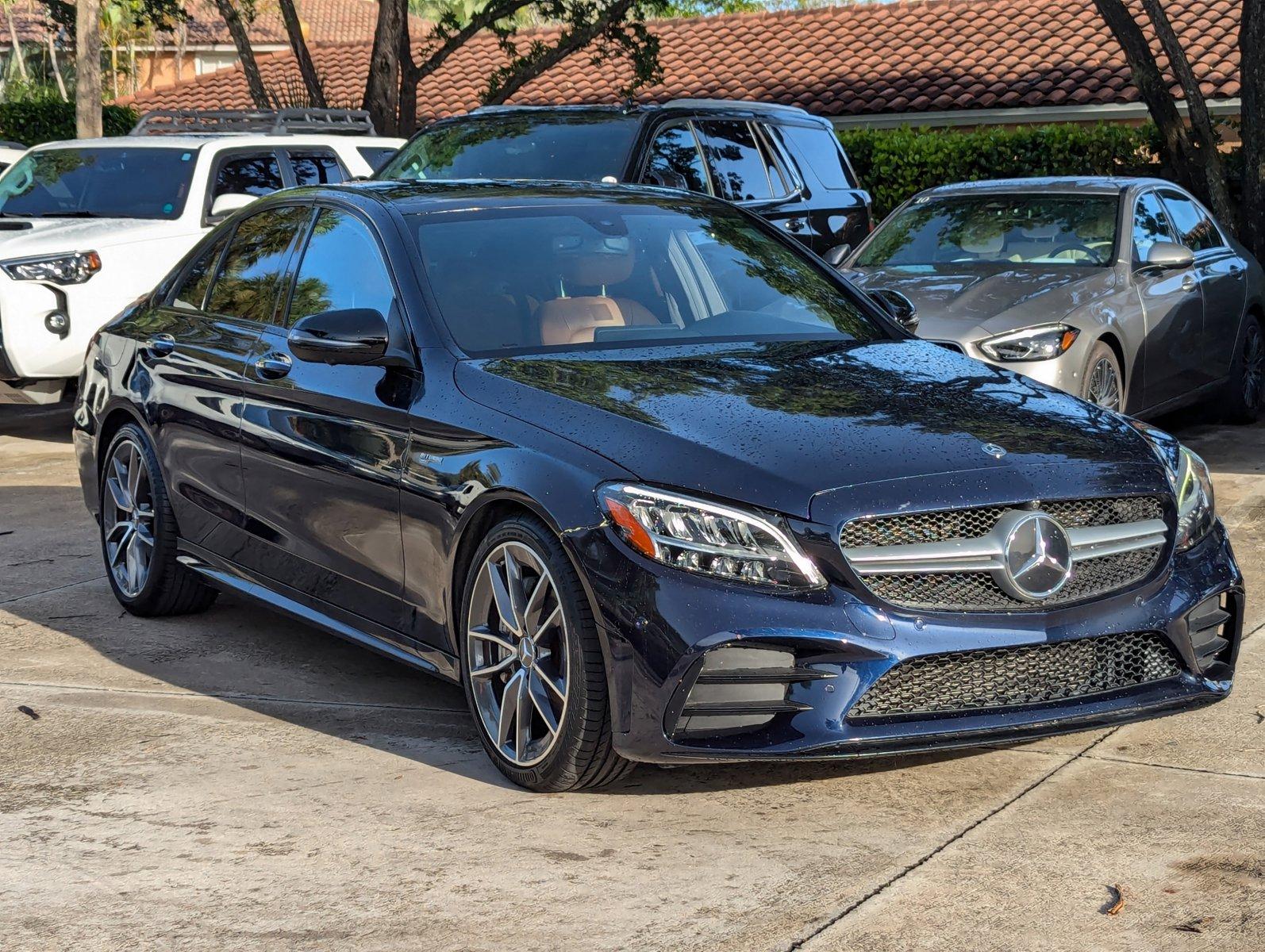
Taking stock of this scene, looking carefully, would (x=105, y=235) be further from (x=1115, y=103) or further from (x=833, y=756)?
(x=1115, y=103)

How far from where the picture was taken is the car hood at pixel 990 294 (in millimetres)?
9250

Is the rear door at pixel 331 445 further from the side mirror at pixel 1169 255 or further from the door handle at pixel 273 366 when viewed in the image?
the side mirror at pixel 1169 255

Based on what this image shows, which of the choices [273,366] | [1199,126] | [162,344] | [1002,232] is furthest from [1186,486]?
[1199,126]

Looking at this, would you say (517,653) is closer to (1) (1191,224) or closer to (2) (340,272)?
(2) (340,272)

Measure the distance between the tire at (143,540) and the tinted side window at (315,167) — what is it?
19.3 feet

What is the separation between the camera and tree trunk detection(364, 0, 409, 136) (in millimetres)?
18766

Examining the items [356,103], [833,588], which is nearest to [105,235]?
[833,588]

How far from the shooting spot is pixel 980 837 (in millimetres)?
4371

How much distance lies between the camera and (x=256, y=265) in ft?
21.3

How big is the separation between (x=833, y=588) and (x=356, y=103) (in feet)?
97.8

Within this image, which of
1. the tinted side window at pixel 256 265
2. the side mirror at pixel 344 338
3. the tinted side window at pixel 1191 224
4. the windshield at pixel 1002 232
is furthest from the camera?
the tinted side window at pixel 1191 224

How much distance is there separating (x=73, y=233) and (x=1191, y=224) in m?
7.21

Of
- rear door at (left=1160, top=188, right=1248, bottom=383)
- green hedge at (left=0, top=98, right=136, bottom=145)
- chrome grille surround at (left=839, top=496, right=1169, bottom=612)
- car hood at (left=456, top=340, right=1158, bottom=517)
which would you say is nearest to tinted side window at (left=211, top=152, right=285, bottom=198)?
rear door at (left=1160, top=188, right=1248, bottom=383)

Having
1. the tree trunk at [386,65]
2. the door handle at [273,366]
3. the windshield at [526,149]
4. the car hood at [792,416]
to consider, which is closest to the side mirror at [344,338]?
the car hood at [792,416]
